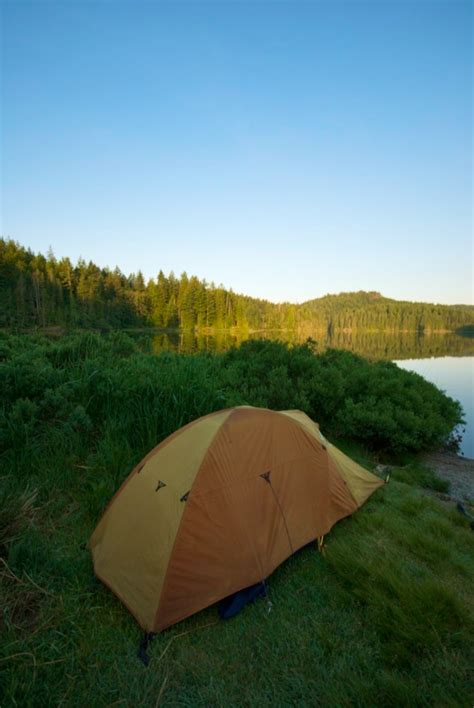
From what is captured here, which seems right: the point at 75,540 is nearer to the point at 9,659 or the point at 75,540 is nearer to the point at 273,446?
the point at 9,659

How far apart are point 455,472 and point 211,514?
238 inches

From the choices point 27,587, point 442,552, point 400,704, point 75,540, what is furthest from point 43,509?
point 442,552

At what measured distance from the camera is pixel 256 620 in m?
2.84

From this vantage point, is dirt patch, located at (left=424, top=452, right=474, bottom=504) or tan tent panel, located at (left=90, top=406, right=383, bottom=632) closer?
tan tent panel, located at (left=90, top=406, right=383, bottom=632)

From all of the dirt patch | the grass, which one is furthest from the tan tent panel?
the dirt patch

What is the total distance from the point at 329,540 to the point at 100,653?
2354 mm

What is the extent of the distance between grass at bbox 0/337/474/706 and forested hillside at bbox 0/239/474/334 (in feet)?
123

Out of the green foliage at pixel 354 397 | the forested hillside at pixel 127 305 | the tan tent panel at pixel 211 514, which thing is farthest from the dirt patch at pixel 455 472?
the forested hillside at pixel 127 305

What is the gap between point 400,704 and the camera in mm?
2100

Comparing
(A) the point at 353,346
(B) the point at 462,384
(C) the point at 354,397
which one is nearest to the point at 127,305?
(A) the point at 353,346

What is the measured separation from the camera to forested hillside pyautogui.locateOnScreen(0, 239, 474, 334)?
56.4 meters

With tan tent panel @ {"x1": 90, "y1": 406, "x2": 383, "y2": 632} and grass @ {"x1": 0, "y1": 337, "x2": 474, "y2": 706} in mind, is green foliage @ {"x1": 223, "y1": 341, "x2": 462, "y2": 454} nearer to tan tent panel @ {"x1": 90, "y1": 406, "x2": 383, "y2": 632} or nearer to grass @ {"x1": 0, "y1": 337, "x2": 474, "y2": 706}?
grass @ {"x1": 0, "y1": 337, "x2": 474, "y2": 706}

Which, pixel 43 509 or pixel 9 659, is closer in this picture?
pixel 9 659

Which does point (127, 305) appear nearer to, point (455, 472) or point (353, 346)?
point (353, 346)
